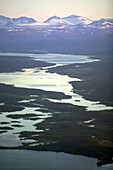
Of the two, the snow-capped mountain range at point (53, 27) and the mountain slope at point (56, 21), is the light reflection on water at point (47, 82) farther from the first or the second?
the mountain slope at point (56, 21)

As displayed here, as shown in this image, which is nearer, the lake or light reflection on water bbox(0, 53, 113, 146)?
the lake

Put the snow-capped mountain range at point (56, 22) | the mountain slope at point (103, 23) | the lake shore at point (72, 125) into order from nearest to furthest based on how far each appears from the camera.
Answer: the lake shore at point (72, 125) → the mountain slope at point (103, 23) → the snow-capped mountain range at point (56, 22)

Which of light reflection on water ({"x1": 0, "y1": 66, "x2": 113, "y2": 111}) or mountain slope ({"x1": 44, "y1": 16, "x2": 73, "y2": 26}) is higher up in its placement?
mountain slope ({"x1": 44, "y1": 16, "x2": 73, "y2": 26})

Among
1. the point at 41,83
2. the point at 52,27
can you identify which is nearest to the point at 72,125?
the point at 41,83

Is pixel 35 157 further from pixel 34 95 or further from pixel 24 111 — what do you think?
pixel 34 95

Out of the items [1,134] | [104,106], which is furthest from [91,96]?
[1,134]

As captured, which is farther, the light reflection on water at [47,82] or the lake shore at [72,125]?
the light reflection on water at [47,82]

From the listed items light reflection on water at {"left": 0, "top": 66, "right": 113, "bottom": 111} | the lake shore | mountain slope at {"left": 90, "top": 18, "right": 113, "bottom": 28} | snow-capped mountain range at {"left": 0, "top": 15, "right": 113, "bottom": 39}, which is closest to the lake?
the lake shore

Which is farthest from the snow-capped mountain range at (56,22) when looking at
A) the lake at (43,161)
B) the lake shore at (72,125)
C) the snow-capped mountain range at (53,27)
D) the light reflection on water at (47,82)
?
the lake at (43,161)

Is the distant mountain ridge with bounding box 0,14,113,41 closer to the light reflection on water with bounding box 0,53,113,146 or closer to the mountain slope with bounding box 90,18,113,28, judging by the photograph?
the mountain slope with bounding box 90,18,113,28
